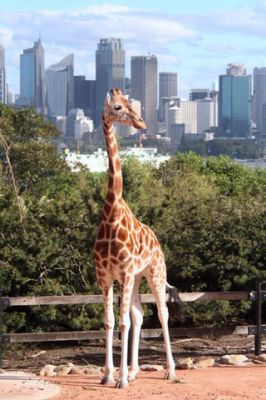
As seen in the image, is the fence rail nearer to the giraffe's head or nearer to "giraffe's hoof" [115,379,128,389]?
"giraffe's hoof" [115,379,128,389]

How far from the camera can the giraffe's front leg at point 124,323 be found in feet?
36.1

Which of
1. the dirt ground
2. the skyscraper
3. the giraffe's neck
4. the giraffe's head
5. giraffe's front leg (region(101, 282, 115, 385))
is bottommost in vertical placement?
the dirt ground

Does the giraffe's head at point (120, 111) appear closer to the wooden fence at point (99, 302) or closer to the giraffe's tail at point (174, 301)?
the giraffe's tail at point (174, 301)

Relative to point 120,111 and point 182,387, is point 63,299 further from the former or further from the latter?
point 120,111

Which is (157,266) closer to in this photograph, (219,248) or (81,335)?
(81,335)

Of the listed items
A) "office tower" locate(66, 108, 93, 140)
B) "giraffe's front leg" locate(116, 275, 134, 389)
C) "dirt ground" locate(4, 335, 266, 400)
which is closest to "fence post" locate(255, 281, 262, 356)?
"dirt ground" locate(4, 335, 266, 400)

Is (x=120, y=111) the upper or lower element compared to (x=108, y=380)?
upper

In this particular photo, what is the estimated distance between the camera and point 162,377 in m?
11.8

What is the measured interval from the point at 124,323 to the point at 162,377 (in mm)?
1055

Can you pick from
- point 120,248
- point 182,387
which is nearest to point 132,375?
point 182,387

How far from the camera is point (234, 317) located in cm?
1802

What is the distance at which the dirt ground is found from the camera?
1067 cm

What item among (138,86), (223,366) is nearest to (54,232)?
(223,366)

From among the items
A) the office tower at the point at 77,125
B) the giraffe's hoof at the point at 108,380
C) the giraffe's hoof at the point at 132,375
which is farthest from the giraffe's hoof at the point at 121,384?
the office tower at the point at 77,125
